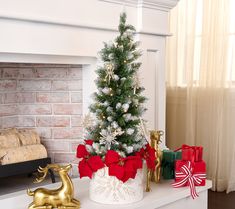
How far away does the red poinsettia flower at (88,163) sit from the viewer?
5.03 ft

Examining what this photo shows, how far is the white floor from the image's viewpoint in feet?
6.04

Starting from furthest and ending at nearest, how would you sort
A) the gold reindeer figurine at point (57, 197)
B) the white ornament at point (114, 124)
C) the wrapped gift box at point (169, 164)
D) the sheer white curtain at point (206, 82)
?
the sheer white curtain at point (206, 82) → the wrapped gift box at point (169, 164) → the white ornament at point (114, 124) → the gold reindeer figurine at point (57, 197)

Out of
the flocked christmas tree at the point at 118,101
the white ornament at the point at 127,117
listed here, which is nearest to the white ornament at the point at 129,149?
the flocked christmas tree at the point at 118,101

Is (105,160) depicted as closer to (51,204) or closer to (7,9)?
(51,204)

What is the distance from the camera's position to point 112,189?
154cm

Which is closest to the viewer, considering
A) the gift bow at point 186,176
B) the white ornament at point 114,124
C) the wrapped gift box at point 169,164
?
the white ornament at point 114,124

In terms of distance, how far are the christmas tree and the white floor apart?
434 mm

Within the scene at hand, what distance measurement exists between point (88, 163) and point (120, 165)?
137 millimetres

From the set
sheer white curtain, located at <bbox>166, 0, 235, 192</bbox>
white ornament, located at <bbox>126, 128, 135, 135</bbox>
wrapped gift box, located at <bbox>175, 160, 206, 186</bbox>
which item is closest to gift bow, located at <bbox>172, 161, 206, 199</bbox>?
wrapped gift box, located at <bbox>175, 160, 206, 186</bbox>

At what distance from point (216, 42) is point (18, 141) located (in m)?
1.76

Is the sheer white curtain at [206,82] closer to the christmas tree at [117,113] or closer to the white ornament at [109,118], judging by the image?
the christmas tree at [117,113]

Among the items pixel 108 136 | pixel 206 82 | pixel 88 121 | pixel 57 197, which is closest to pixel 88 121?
pixel 88 121

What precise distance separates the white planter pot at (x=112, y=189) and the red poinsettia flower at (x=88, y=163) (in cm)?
3

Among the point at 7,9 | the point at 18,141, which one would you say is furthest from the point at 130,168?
the point at 7,9
